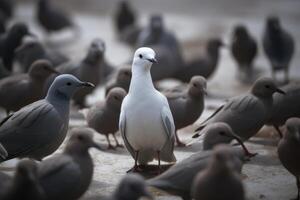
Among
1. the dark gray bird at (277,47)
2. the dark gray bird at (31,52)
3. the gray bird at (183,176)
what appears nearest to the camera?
the gray bird at (183,176)

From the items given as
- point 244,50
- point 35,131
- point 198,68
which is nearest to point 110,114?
point 35,131

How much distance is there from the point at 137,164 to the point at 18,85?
2465 mm

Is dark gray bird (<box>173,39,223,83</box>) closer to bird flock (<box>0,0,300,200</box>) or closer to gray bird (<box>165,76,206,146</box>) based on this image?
bird flock (<box>0,0,300,200</box>)

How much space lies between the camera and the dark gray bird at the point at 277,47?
12734 mm

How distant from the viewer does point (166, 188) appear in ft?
20.5

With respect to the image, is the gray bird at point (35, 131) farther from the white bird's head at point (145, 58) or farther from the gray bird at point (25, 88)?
the gray bird at point (25, 88)

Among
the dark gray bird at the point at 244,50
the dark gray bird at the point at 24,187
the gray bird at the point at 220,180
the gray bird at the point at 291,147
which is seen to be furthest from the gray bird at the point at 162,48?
the dark gray bird at the point at 24,187

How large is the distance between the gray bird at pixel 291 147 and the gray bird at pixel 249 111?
116 cm

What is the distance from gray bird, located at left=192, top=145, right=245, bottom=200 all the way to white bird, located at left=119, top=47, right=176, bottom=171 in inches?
62.5

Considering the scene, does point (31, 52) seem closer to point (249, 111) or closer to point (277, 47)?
point (277, 47)

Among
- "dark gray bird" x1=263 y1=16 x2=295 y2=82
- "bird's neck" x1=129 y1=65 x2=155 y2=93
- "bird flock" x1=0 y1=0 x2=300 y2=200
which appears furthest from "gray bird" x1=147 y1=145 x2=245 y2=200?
"dark gray bird" x1=263 y1=16 x2=295 y2=82

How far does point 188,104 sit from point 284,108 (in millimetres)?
1141

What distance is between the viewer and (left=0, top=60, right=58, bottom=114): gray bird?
30.9ft

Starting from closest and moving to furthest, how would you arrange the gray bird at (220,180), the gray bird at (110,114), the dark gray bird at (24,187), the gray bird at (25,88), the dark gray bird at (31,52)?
the dark gray bird at (24,187) → the gray bird at (220,180) → the gray bird at (110,114) → the gray bird at (25,88) → the dark gray bird at (31,52)
